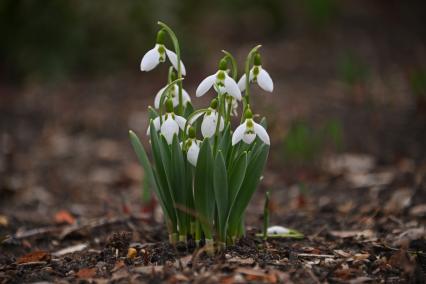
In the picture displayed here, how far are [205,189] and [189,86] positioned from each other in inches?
157

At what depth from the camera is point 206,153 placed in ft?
5.90

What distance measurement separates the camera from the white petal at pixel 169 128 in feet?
5.93

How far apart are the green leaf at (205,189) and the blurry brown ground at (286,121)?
1.79 ft

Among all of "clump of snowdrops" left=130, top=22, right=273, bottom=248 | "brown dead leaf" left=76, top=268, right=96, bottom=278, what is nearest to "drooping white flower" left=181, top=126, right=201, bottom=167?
"clump of snowdrops" left=130, top=22, right=273, bottom=248

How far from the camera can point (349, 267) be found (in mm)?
1892

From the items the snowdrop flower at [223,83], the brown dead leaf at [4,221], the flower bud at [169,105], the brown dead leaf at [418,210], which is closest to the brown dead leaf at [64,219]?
the brown dead leaf at [4,221]

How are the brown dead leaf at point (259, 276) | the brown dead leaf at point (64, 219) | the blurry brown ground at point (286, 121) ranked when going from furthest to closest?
the blurry brown ground at point (286, 121)
the brown dead leaf at point (64, 219)
the brown dead leaf at point (259, 276)

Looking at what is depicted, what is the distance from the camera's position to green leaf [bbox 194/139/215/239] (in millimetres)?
1806

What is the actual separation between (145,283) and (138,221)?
108 cm

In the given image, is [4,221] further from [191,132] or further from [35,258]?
[191,132]

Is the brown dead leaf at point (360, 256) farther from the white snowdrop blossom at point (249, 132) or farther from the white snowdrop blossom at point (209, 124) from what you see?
the white snowdrop blossom at point (209, 124)

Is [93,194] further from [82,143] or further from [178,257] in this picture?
[178,257]

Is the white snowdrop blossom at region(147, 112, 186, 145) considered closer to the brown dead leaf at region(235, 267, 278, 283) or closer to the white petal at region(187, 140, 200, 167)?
the white petal at region(187, 140, 200, 167)

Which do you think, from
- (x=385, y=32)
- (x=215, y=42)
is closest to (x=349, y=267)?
(x=385, y=32)
